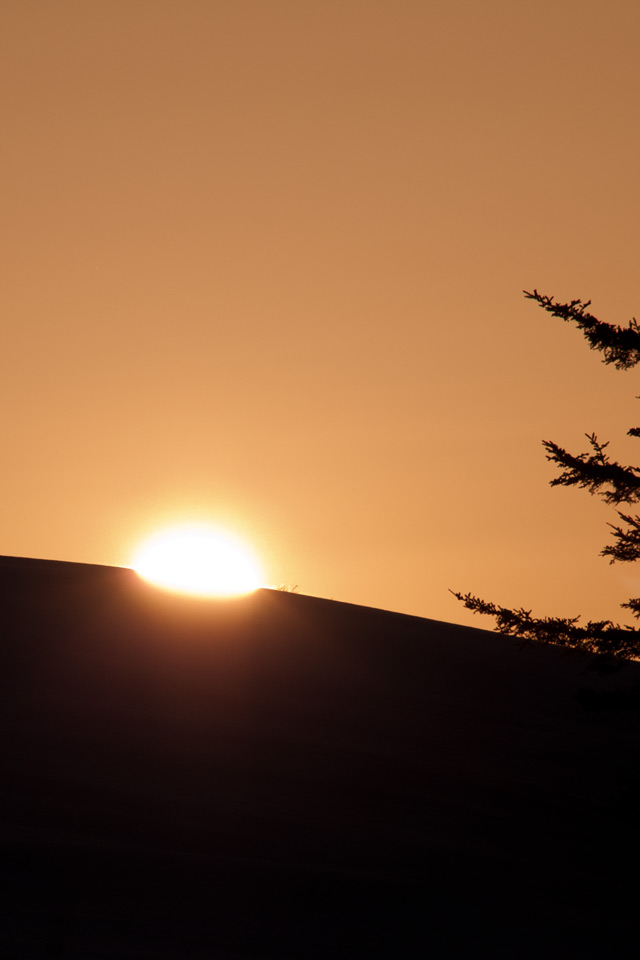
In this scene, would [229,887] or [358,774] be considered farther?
[358,774]

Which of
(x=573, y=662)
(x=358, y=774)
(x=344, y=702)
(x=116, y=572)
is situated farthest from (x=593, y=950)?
(x=116, y=572)

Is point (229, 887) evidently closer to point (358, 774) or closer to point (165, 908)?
point (165, 908)

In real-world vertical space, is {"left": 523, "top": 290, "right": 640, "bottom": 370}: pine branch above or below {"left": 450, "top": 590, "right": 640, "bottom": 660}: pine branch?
above

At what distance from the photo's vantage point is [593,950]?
8.79 m

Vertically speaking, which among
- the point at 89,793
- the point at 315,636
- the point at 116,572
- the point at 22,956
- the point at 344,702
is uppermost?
the point at 116,572

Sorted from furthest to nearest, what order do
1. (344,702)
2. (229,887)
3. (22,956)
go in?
(344,702) < (229,887) < (22,956)

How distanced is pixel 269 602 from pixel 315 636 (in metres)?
3.60

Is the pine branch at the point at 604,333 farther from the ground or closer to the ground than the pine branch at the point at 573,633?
farther from the ground

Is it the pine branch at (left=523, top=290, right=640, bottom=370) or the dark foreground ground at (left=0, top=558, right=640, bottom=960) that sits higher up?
the pine branch at (left=523, top=290, right=640, bottom=370)

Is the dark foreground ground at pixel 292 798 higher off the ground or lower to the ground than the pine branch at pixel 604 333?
lower

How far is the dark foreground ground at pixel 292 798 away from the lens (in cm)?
848

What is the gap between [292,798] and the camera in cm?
1145

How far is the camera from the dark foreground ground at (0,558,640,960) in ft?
27.8

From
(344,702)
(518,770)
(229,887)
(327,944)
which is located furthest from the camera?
(344,702)
